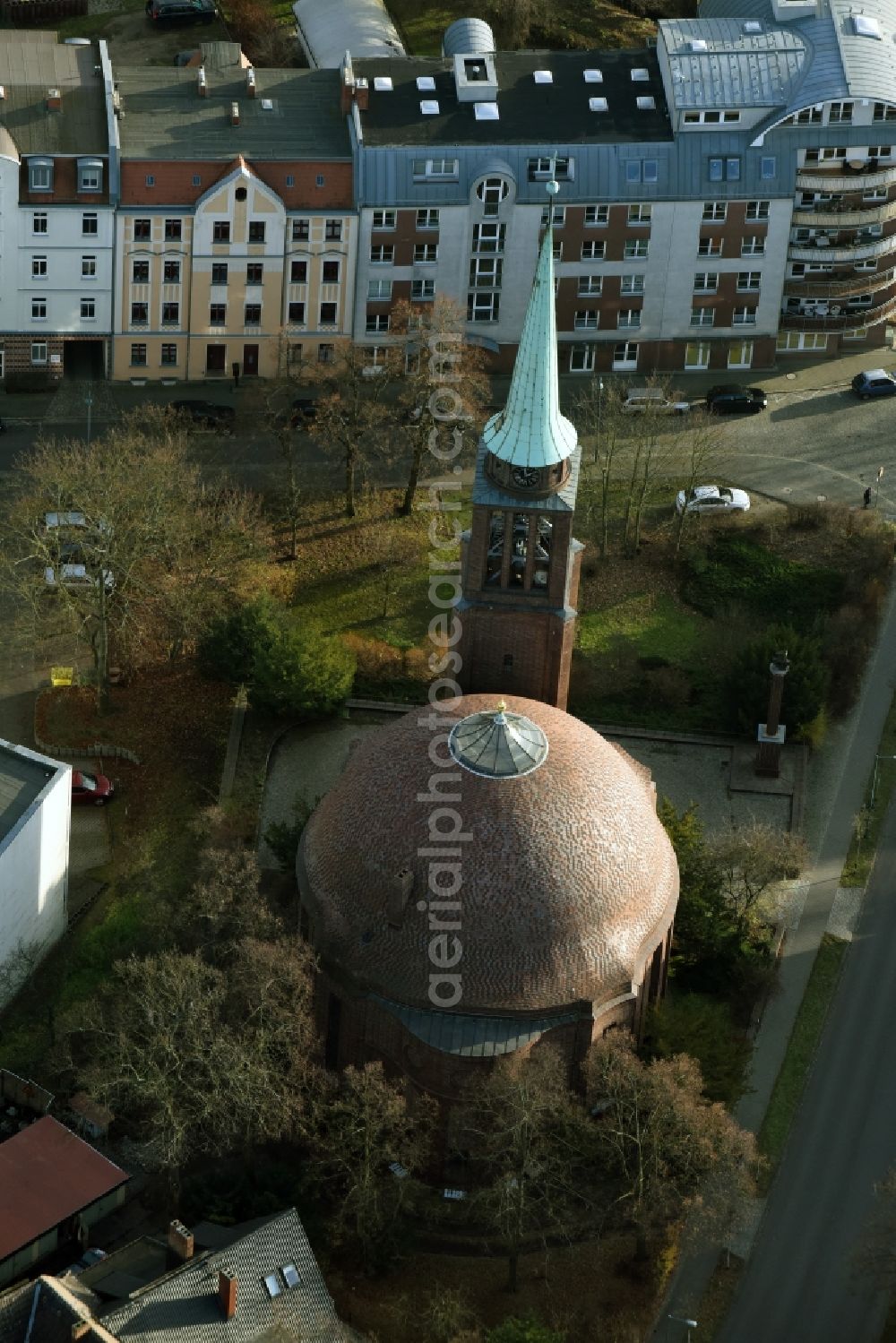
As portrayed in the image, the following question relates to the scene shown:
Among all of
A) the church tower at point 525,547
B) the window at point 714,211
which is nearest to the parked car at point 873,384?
the window at point 714,211

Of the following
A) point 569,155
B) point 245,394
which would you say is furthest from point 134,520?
point 569,155

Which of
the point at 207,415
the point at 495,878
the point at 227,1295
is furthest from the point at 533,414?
the point at 207,415

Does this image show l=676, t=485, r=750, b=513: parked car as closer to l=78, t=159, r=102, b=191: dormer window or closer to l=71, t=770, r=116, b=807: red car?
l=78, t=159, r=102, b=191: dormer window

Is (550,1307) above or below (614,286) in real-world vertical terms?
below

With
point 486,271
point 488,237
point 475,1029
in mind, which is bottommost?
point 475,1029

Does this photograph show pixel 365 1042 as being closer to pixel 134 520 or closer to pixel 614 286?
pixel 134 520

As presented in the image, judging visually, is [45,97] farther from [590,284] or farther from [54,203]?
[590,284]
